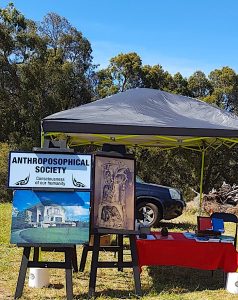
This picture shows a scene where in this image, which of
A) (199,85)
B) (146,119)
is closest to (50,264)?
(146,119)

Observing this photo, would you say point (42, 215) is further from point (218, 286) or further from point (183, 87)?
point (183, 87)

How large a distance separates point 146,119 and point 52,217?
165 centimetres

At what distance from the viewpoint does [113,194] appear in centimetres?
518

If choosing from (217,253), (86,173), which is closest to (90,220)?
(86,173)

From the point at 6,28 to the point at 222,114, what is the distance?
16418mm

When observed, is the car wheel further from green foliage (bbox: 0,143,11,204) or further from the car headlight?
green foliage (bbox: 0,143,11,204)

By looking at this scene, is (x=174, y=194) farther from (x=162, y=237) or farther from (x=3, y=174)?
(x=3, y=174)

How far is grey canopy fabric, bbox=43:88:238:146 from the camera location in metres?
5.29

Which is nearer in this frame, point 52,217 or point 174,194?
point 52,217

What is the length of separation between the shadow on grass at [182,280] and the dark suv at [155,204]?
12.2 feet

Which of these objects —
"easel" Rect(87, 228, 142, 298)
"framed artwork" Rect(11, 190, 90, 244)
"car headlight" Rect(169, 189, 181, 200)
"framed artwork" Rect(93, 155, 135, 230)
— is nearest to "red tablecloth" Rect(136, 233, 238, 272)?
"easel" Rect(87, 228, 142, 298)

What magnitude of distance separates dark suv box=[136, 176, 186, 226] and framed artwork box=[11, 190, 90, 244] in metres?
5.72

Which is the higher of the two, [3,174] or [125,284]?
[3,174]

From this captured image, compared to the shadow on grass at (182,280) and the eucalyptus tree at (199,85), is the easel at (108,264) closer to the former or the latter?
the shadow on grass at (182,280)
